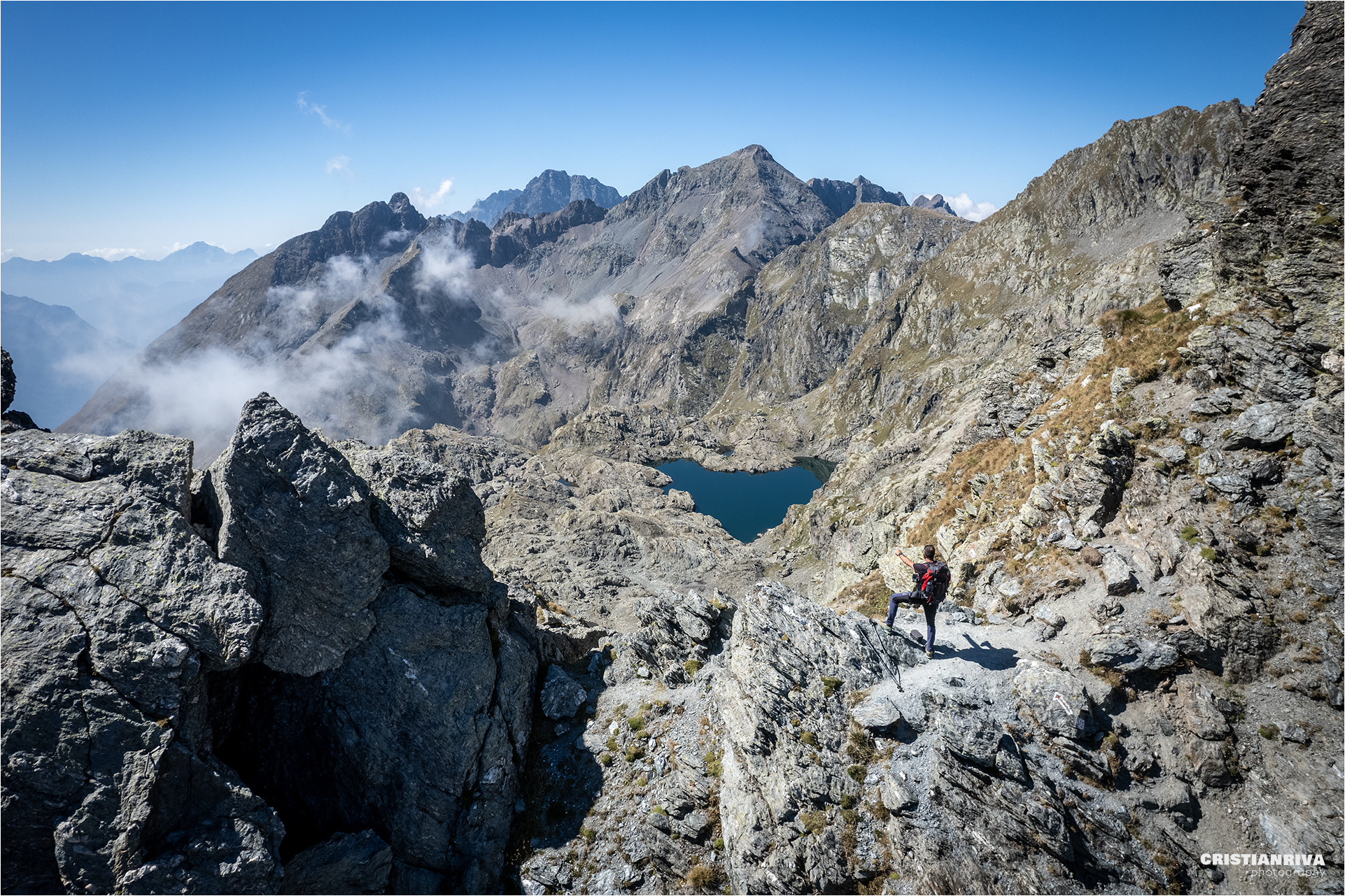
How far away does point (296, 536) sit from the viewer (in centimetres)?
1534

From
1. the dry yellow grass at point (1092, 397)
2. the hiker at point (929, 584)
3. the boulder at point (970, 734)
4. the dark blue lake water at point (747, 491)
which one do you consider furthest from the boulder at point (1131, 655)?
the dark blue lake water at point (747, 491)

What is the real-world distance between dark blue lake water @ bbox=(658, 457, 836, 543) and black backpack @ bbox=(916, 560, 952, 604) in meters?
103

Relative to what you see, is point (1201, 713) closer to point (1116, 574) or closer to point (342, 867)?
point (1116, 574)

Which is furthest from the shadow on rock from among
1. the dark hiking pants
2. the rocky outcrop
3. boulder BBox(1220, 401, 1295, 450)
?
the rocky outcrop

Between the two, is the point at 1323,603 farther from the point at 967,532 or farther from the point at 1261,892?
the point at 967,532

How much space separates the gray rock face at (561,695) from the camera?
2066cm

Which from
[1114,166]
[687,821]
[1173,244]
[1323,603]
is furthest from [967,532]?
[1114,166]

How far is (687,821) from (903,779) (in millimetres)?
6405

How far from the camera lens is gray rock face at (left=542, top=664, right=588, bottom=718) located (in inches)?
813

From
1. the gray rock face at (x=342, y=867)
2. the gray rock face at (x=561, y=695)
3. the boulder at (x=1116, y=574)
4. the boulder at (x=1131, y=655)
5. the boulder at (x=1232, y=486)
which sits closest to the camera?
the gray rock face at (x=342, y=867)

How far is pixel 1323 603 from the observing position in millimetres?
16062

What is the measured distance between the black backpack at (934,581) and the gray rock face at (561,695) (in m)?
13.1

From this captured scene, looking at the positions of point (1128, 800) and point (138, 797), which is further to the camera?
point (1128, 800)

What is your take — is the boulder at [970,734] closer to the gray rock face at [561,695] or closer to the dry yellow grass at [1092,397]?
the gray rock face at [561,695]
